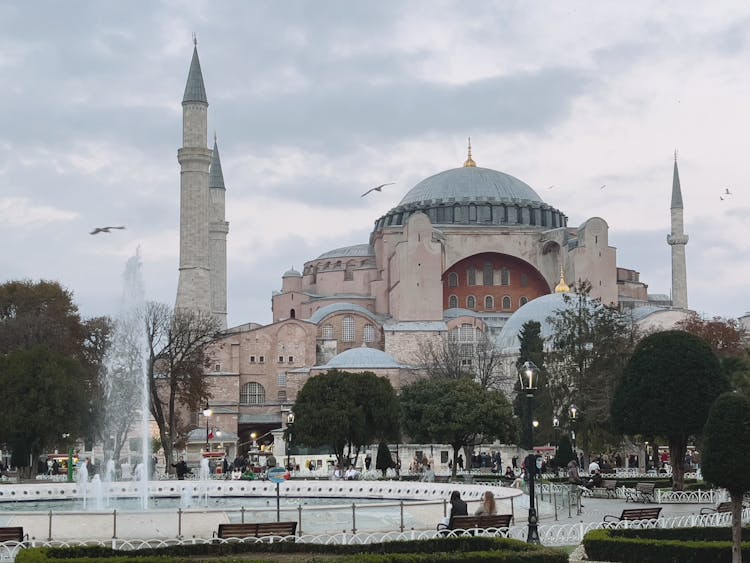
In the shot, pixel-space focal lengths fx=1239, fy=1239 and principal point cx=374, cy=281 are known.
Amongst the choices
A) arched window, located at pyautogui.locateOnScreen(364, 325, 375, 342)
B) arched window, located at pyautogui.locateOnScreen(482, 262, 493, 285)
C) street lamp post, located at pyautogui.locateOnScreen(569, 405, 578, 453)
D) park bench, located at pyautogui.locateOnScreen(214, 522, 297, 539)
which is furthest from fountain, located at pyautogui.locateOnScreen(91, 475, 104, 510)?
arched window, located at pyautogui.locateOnScreen(482, 262, 493, 285)

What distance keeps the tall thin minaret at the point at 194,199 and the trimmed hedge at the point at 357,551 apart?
129ft

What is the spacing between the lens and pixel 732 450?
10742mm

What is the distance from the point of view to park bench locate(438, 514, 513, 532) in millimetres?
13367

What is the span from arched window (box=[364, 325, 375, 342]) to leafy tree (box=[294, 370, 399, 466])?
2391 cm

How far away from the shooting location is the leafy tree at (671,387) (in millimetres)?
20641

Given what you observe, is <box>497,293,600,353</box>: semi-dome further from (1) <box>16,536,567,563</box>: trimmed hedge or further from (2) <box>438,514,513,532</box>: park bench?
(1) <box>16,536,567,563</box>: trimmed hedge

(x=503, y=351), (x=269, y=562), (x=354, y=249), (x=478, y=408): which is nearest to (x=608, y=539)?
(x=269, y=562)

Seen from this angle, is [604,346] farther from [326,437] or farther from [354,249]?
[354,249]

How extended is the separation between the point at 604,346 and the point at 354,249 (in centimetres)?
3831

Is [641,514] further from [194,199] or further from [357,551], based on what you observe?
[194,199]

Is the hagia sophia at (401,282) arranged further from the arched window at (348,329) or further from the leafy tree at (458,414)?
the leafy tree at (458,414)

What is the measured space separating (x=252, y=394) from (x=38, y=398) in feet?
86.0

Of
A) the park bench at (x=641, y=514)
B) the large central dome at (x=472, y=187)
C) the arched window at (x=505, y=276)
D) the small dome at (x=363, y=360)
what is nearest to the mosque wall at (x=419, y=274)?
the small dome at (x=363, y=360)

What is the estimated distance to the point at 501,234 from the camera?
2479 inches
